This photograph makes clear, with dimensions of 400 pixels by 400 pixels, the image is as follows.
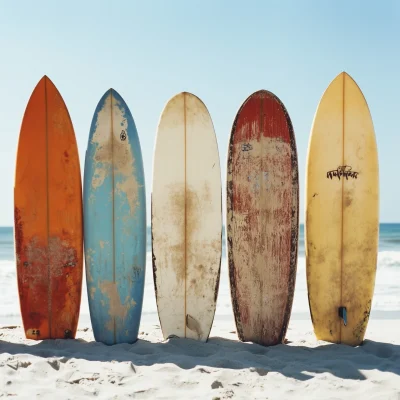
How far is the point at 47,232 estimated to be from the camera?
358cm

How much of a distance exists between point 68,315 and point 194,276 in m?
0.95

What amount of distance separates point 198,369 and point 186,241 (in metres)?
1.03

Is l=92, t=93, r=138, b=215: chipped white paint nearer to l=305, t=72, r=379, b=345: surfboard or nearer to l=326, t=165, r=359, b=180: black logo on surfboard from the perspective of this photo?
l=305, t=72, r=379, b=345: surfboard

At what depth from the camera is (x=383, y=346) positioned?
3.37m

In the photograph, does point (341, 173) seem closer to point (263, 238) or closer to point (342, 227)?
point (342, 227)

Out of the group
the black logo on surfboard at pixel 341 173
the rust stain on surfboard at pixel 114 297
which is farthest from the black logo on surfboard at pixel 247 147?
the rust stain on surfboard at pixel 114 297

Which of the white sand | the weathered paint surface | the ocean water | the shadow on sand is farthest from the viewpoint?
the ocean water

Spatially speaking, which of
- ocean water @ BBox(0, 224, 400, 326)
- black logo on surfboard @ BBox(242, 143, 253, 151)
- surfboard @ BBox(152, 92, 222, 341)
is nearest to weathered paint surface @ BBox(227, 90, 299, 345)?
black logo on surfboard @ BBox(242, 143, 253, 151)

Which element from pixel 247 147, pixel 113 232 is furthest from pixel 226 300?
pixel 247 147

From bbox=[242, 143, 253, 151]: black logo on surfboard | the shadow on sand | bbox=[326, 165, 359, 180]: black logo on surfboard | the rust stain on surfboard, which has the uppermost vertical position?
bbox=[242, 143, 253, 151]: black logo on surfboard

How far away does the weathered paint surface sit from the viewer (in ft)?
11.6

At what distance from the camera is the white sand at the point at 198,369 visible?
97.8 inches

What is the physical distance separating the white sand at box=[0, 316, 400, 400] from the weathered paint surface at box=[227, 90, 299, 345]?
22cm

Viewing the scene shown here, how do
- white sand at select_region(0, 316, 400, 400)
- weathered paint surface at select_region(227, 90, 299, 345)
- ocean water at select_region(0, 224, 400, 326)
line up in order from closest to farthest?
white sand at select_region(0, 316, 400, 400), weathered paint surface at select_region(227, 90, 299, 345), ocean water at select_region(0, 224, 400, 326)
